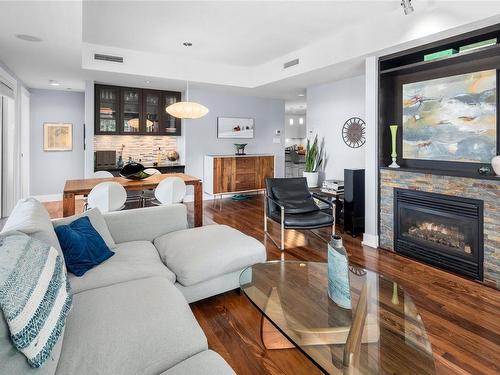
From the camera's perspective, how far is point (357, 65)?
4371mm

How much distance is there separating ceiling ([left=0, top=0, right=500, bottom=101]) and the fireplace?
1.69m

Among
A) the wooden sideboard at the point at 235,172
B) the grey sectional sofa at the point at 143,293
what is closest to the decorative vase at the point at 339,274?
the grey sectional sofa at the point at 143,293

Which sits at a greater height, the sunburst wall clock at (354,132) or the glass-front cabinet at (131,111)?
the glass-front cabinet at (131,111)

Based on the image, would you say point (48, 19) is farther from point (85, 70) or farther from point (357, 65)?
point (357, 65)

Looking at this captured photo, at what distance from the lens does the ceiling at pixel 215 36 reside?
298 cm

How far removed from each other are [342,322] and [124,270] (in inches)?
54.1

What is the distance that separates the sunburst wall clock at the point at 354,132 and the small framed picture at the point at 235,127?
2.58 meters

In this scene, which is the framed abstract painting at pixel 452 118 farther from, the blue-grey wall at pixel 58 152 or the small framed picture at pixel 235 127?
the blue-grey wall at pixel 58 152

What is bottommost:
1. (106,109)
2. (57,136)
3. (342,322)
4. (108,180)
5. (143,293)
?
(342,322)

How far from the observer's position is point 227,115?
23.1 feet

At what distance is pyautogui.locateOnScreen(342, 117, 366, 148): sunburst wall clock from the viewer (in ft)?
16.7

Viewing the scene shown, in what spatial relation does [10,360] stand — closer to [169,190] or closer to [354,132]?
[169,190]

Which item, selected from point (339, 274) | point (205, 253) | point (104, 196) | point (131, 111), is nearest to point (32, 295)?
point (205, 253)

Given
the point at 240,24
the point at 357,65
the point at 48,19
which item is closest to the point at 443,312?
the point at 357,65
